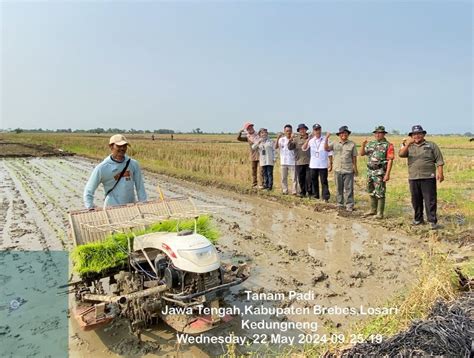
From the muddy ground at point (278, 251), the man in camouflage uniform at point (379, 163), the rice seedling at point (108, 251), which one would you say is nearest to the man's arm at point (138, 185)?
the rice seedling at point (108, 251)

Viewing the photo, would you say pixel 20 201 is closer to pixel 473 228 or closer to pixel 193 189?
pixel 193 189

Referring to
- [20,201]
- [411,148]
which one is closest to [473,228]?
[411,148]

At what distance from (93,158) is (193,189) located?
14928 millimetres

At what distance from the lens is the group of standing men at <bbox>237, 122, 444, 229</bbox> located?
7.04 meters

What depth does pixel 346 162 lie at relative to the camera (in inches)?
326

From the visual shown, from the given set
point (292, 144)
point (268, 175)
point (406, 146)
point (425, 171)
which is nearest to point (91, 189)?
point (406, 146)

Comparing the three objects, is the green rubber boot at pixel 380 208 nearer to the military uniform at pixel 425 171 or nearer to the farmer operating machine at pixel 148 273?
the military uniform at pixel 425 171

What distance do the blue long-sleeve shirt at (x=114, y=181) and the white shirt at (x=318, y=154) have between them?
5246 mm

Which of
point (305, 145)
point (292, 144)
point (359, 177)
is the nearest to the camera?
point (305, 145)

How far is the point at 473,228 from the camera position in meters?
6.91

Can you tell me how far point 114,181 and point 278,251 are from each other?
114 inches

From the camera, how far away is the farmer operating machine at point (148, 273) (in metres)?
3.46

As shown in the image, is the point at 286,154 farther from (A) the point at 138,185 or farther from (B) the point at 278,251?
(A) the point at 138,185

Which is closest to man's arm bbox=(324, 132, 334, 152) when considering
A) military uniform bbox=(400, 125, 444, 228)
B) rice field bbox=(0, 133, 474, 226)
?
rice field bbox=(0, 133, 474, 226)
